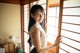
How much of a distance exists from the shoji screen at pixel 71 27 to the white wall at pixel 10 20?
9.51ft

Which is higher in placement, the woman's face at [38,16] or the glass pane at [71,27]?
the woman's face at [38,16]

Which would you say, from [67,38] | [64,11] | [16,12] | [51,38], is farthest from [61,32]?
[16,12]

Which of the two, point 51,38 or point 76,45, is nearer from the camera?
point 76,45

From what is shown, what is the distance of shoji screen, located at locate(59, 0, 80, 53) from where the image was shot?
62.9 inches

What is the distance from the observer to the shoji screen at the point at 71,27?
62.9 inches

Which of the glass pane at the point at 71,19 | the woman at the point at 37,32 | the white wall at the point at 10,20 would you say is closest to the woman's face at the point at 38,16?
the woman at the point at 37,32

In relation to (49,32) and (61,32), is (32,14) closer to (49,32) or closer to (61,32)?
(61,32)

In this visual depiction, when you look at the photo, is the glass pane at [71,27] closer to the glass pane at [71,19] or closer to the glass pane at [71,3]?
the glass pane at [71,19]

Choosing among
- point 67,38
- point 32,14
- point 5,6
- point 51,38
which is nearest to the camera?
point 32,14

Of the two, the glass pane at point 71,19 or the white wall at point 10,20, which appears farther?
the white wall at point 10,20

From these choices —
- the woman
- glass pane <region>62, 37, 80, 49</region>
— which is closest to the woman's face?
the woman

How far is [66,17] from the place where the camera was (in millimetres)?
1850

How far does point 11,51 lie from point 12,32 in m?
0.76

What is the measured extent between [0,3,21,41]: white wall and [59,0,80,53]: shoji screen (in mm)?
2899
